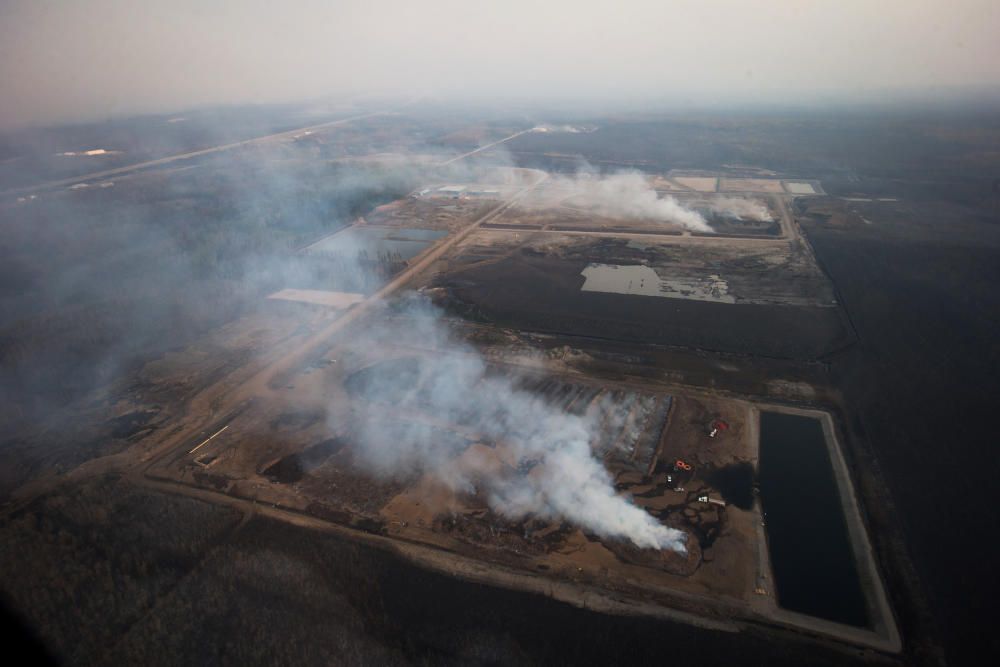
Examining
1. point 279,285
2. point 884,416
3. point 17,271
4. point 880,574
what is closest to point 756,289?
point 884,416

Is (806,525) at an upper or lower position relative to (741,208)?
lower

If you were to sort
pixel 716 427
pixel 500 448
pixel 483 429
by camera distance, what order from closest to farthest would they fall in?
pixel 500 448
pixel 716 427
pixel 483 429

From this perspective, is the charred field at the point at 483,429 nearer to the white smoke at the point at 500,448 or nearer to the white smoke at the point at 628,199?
the white smoke at the point at 500,448

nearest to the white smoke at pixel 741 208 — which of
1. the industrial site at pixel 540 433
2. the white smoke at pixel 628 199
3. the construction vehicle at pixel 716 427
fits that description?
the white smoke at pixel 628 199

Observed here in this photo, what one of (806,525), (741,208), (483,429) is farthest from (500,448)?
(741,208)

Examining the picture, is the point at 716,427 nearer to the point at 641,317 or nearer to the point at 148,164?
the point at 641,317

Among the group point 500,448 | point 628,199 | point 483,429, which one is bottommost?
point 500,448

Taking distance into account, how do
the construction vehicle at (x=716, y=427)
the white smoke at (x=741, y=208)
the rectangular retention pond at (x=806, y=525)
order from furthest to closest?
the white smoke at (x=741, y=208) → the construction vehicle at (x=716, y=427) → the rectangular retention pond at (x=806, y=525)
